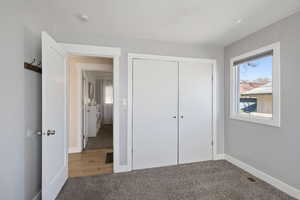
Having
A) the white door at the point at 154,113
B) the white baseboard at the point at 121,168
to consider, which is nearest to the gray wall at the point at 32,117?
the white baseboard at the point at 121,168

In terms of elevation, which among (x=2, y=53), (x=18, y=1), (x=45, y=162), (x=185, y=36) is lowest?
(x=45, y=162)

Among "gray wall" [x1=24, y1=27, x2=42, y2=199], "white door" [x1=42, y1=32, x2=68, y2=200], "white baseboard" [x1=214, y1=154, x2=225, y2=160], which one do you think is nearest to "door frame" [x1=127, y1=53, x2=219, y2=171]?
"white baseboard" [x1=214, y1=154, x2=225, y2=160]

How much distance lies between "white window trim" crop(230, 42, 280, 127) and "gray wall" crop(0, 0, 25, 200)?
317 cm

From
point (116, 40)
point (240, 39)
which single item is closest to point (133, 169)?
point (116, 40)

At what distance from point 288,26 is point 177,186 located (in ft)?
8.84

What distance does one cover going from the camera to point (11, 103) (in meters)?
1.34

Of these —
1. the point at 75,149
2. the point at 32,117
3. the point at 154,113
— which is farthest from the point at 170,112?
the point at 75,149

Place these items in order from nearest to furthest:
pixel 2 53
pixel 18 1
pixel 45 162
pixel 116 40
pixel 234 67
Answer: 1. pixel 2 53
2. pixel 18 1
3. pixel 45 162
4. pixel 116 40
5. pixel 234 67

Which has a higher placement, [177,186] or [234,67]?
[234,67]

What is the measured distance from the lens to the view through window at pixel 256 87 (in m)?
2.26

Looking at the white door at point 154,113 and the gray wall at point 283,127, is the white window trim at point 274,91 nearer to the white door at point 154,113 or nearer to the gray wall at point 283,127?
the gray wall at point 283,127

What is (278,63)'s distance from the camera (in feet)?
6.75

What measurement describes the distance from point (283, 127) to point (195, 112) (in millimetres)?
1315

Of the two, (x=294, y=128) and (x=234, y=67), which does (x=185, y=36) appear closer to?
(x=234, y=67)
